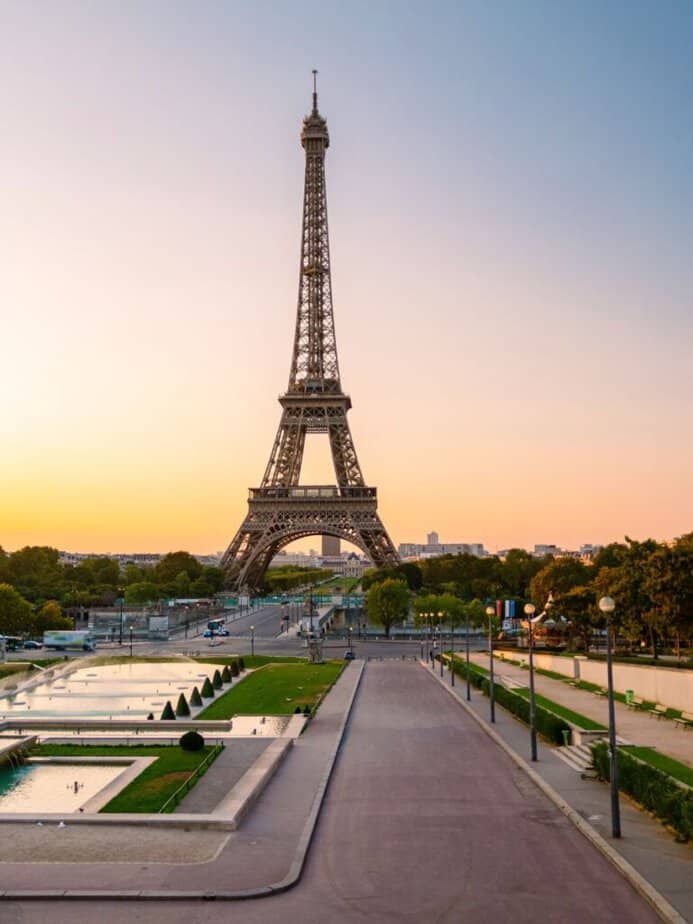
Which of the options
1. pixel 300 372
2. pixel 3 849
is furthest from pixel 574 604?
pixel 300 372

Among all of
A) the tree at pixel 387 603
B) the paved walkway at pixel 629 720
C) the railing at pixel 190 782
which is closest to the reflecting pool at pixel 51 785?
the railing at pixel 190 782

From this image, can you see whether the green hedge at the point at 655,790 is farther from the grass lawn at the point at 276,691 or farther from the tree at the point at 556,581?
the tree at the point at 556,581

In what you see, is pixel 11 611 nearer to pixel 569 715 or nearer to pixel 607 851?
pixel 569 715

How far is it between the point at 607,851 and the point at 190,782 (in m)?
11.5

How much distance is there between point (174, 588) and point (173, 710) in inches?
3594

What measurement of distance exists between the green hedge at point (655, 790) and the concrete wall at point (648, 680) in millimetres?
11432

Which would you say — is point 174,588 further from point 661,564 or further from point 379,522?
point 661,564

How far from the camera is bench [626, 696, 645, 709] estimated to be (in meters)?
36.0

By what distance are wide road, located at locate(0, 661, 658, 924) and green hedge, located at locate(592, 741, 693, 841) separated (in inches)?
76.5

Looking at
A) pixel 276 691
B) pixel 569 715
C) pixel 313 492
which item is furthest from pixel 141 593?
pixel 569 715

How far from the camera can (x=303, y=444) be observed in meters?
109

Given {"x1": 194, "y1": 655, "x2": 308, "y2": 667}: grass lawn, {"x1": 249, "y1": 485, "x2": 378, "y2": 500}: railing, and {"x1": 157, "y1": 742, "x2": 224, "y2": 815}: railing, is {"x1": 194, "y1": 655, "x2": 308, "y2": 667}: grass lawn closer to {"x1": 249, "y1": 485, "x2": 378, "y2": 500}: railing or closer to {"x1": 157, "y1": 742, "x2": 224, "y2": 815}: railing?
{"x1": 157, "y1": 742, "x2": 224, "y2": 815}: railing

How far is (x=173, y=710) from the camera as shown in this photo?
38.3 m

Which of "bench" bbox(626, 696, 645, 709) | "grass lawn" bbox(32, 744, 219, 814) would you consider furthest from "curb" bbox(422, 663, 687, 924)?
"bench" bbox(626, 696, 645, 709)
